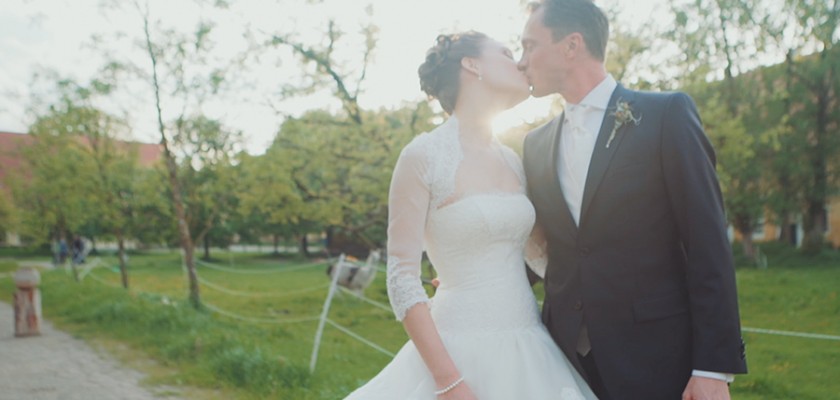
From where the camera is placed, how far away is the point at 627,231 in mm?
2258

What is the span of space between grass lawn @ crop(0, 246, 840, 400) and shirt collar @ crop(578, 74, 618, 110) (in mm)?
3922

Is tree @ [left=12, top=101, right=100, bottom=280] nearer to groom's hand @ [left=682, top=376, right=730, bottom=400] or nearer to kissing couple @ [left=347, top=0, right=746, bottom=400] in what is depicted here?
kissing couple @ [left=347, top=0, right=746, bottom=400]

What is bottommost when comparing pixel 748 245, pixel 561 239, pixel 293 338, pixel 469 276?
pixel 748 245

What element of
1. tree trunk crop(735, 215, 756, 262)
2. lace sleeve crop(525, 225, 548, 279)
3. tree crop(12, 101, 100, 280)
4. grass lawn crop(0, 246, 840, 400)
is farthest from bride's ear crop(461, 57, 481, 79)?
tree trunk crop(735, 215, 756, 262)

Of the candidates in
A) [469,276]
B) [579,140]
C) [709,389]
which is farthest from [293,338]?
[709,389]

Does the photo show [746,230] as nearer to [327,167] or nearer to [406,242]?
[327,167]

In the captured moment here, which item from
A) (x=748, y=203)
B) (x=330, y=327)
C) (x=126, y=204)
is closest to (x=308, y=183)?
(x=330, y=327)

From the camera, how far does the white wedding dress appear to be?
94.0 inches

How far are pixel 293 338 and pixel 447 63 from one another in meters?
8.31

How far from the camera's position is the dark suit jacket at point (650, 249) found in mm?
2109

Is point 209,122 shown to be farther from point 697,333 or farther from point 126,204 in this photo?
point 697,333

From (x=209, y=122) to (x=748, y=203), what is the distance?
69.1 feet

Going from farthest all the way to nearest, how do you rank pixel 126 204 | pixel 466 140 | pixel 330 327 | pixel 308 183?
pixel 126 204, pixel 308 183, pixel 330 327, pixel 466 140

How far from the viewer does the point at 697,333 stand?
6.93ft
